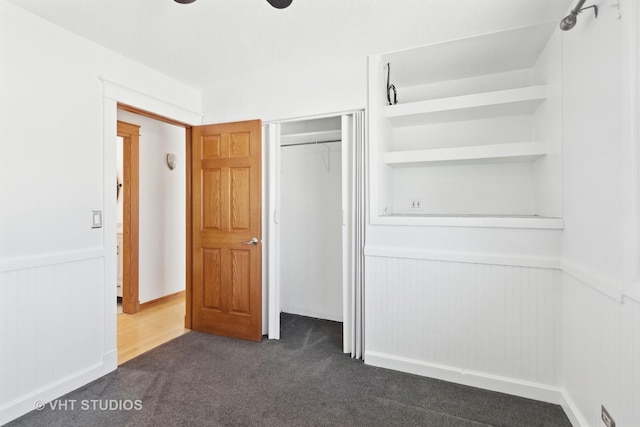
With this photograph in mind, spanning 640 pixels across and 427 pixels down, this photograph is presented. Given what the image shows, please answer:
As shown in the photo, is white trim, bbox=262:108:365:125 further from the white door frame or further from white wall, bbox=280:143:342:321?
white wall, bbox=280:143:342:321

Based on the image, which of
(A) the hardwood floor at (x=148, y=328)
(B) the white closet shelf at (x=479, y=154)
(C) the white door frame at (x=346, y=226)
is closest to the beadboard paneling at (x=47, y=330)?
(A) the hardwood floor at (x=148, y=328)

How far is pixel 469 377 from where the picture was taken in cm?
228

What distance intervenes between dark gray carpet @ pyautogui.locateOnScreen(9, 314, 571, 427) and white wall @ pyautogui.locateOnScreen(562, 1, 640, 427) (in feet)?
1.73

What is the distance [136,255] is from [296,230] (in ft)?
6.17

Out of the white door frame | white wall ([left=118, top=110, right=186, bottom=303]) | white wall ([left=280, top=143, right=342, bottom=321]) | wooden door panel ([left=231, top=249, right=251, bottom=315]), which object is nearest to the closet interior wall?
white wall ([left=280, top=143, right=342, bottom=321])

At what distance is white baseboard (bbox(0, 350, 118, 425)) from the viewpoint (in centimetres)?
188

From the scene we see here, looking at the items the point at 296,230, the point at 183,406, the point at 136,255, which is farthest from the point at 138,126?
the point at 183,406

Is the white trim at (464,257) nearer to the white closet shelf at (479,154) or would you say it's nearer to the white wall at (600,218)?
the white wall at (600,218)

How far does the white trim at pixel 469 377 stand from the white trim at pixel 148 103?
2.64 meters

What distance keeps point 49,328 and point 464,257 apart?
9.12ft

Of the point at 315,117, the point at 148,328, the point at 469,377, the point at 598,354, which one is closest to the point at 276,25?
the point at 315,117

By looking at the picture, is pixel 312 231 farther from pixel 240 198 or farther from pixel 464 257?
pixel 464 257

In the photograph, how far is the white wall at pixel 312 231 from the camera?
3.58 meters

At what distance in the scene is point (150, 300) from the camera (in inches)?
156
